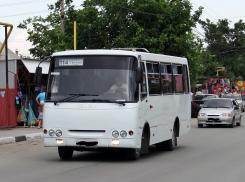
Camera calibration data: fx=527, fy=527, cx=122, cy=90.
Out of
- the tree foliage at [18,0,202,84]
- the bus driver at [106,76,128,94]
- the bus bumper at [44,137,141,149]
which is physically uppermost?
the tree foliage at [18,0,202,84]

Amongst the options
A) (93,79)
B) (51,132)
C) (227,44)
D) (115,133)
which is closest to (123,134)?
(115,133)

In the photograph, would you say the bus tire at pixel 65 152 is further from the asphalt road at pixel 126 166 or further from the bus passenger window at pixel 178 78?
the bus passenger window at pixel 178 78

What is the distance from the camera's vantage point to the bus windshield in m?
11.5

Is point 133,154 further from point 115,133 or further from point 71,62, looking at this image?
point 71,62

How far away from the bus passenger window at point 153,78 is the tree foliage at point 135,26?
17.3m

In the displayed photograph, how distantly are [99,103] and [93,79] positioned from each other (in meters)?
0.61

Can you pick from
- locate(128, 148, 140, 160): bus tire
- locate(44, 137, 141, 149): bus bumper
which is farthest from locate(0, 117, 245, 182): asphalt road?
locate(44, 137, 141, 149): bus bumper

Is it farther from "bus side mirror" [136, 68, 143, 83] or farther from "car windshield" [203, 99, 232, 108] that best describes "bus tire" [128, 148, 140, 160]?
"car windshield" [203, 99, 232, 108]

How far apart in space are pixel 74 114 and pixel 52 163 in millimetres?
1250

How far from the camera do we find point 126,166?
436 inches

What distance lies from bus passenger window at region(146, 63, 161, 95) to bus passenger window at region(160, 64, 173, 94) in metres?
0.41

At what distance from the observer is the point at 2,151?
15.1 metres

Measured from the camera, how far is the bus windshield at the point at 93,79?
37.8 feet

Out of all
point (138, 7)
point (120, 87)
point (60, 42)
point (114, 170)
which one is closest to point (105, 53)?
point (120, 87)
